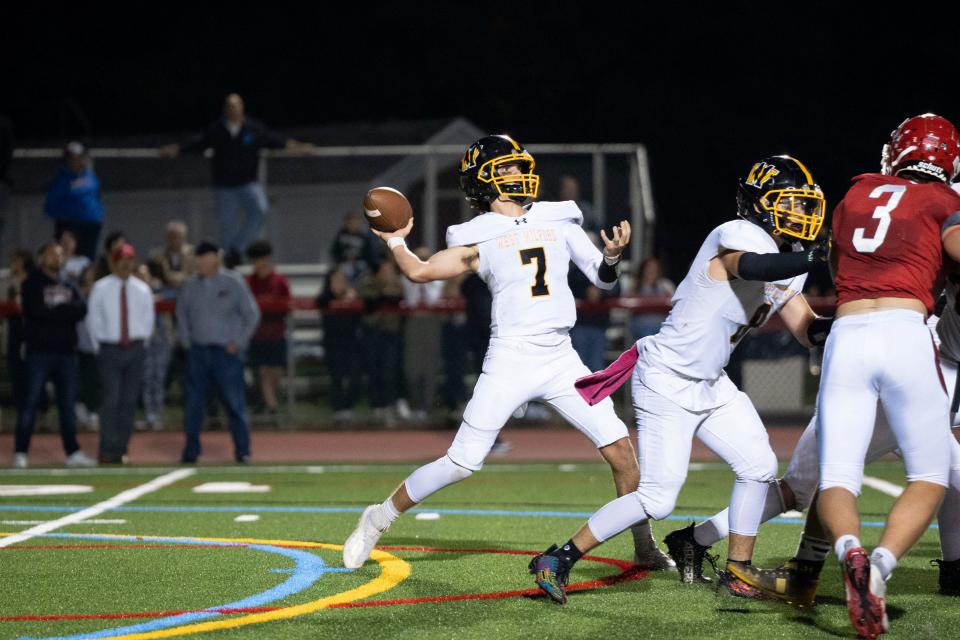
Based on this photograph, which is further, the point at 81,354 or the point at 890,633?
the point at 81,354

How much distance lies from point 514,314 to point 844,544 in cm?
225

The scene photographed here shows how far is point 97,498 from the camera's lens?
11211 mm

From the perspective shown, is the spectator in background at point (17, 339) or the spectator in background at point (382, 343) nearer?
the spectator in background at point (17, 339)

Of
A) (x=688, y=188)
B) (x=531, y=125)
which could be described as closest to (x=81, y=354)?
(x=688, y=188)

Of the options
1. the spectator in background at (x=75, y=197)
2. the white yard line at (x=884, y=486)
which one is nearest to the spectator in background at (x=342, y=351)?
the spectator in background at (x=75, y=197)

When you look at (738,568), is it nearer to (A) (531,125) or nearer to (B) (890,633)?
(B) (890,633)

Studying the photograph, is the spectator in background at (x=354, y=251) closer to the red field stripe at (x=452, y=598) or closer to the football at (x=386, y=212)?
the red field stripe at (x=452, y=598)

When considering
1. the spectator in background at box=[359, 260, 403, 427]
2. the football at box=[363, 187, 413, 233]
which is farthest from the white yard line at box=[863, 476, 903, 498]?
the spectator in background at box=[359, 260, 403, 427]

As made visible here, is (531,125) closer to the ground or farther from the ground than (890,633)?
farther from the ground

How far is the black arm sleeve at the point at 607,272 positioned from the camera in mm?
7340

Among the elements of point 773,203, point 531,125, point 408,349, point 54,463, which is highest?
point 531,125

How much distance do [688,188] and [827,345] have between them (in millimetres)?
28256

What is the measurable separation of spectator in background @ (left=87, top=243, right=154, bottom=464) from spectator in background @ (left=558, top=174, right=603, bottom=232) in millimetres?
4680

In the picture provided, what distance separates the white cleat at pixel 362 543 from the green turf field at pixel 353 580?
0.07 metres
